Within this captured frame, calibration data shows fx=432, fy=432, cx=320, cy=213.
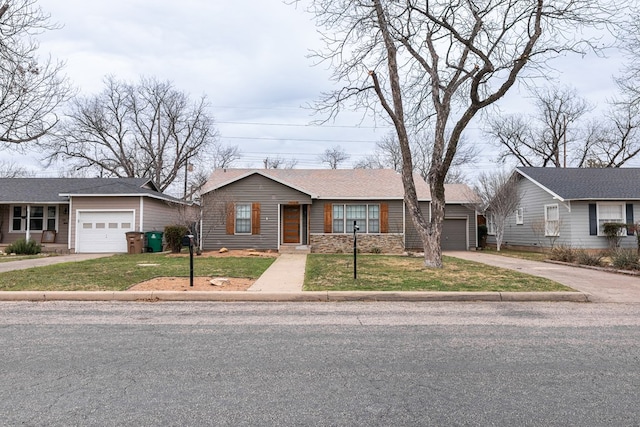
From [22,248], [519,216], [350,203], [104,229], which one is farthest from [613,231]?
[22,248]

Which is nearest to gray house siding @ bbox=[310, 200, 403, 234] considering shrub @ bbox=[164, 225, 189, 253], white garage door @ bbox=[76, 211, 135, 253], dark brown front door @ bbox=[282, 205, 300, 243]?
dark brown front door @ bbox=[282, 205, 300, 243]

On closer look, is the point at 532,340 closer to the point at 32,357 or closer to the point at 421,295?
the point at 421,295

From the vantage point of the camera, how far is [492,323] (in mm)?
6680

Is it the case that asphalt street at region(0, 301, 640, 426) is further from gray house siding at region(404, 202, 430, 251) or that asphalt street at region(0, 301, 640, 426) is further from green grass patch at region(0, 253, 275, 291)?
gray house siding at region(404, 202, 430, 251)

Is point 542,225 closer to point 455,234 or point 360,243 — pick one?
point 455,234

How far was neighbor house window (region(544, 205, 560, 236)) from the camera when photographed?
73.5 ft

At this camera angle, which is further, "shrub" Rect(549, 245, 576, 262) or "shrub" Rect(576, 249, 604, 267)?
"shrub" Rect(549, 245, 576, 262)

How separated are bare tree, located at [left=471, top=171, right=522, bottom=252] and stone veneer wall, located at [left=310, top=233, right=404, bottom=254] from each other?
6.00 metres

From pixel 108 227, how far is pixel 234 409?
66.5 ft

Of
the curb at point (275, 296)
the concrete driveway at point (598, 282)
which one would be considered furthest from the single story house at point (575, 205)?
the curb at point (275, 296)

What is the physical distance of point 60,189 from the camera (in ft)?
78.5

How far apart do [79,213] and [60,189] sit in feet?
13.3

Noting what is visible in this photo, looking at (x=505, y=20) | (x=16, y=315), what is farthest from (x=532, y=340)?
(x=505, y=20)

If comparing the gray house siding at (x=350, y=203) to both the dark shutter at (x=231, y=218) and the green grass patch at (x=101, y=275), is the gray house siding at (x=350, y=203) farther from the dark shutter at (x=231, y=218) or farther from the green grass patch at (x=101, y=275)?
the green grass patch at (x=101, y=275)
